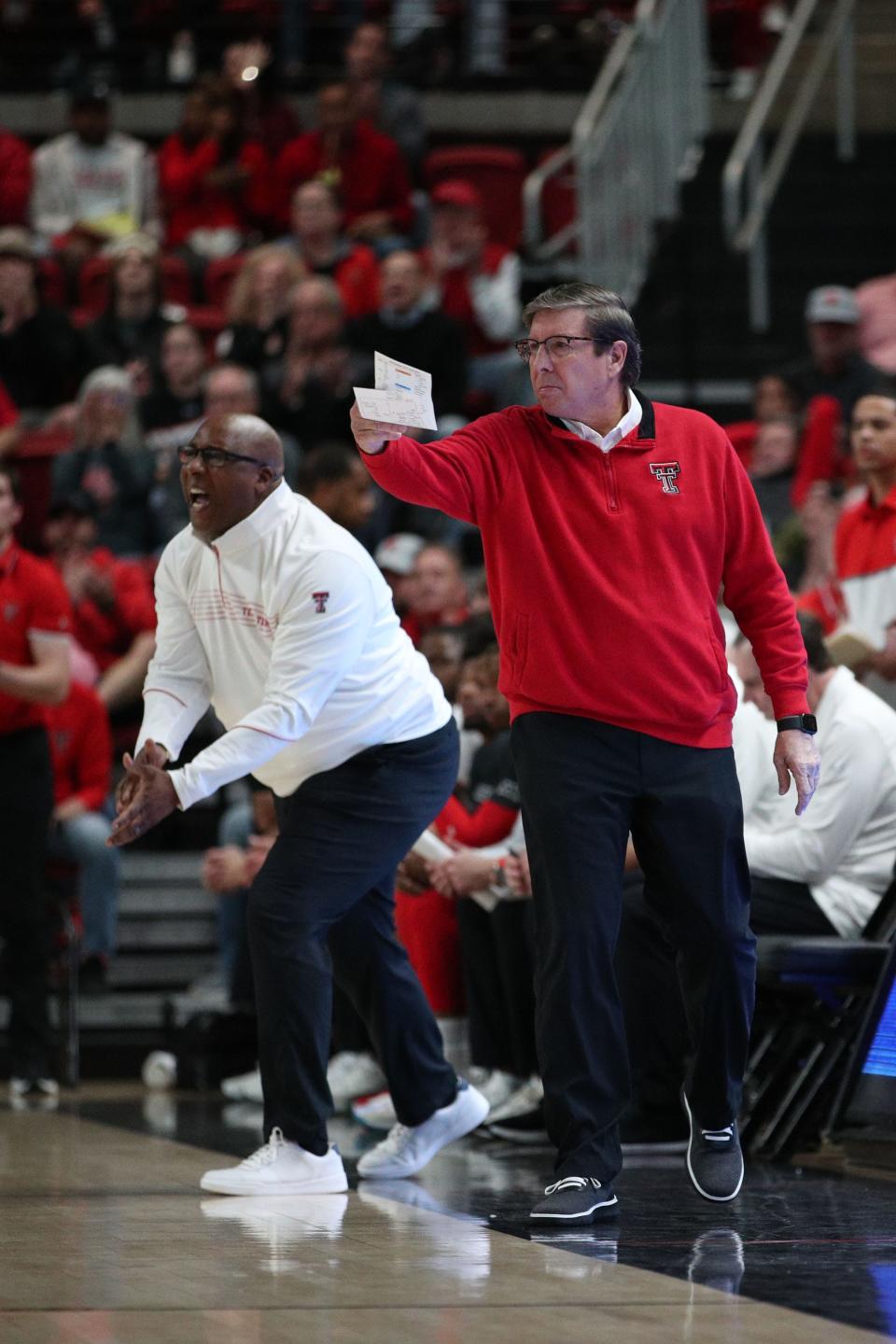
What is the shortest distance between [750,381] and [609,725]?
7990 millimetres

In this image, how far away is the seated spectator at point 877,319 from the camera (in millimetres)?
10719

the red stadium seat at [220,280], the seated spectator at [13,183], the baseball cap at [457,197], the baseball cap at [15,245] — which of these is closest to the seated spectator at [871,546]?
the baseball cap at [457,197]

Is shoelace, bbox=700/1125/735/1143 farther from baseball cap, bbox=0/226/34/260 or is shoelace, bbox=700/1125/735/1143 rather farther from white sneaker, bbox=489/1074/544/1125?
baseball cap, bbox=0/226/34/260

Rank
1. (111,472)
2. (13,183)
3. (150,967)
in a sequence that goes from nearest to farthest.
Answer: (150,967) → (111,472) → (13,183)

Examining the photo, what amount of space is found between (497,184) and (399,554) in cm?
566

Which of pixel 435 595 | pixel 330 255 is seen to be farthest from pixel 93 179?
pixel 435 595

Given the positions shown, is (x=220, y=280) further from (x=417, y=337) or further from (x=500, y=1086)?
→ (x=500, y=1086)

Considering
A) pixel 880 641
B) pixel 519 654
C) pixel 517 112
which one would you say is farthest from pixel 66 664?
pixel 517 112

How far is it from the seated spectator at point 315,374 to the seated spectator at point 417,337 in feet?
0.77

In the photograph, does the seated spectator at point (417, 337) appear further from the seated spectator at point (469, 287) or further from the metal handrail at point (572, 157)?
the metal handrail at point (572, 157)

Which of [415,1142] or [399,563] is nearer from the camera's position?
[415,1142]

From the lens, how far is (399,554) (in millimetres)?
9039

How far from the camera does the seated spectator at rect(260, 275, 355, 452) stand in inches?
401

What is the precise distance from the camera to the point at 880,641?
6.99m
